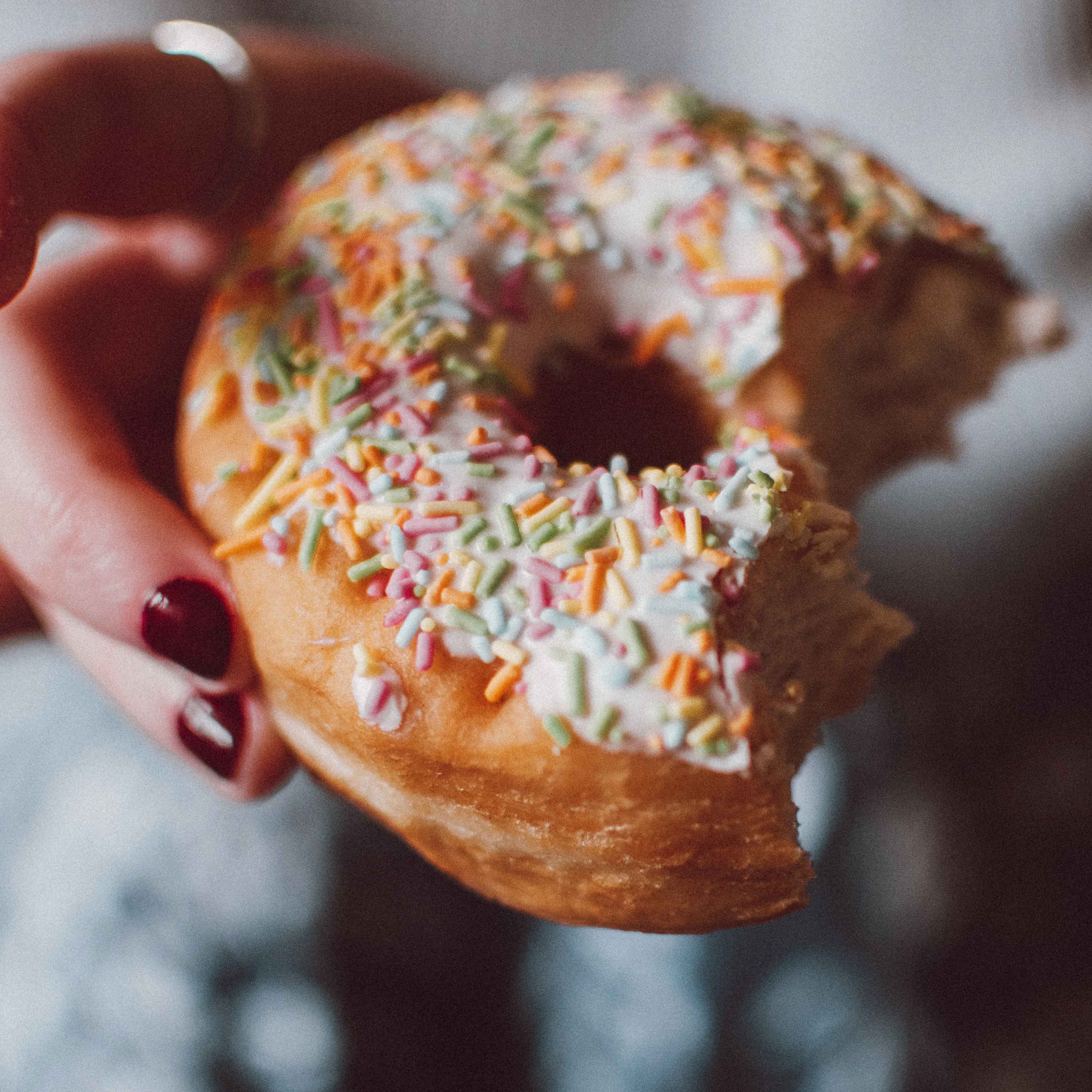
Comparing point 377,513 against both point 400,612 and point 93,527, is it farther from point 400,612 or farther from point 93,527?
point 93,527

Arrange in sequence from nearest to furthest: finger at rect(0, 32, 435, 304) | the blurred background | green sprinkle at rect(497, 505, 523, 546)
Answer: green sprinkle at rect(497, 505, 523, 546)
finger at rect(0, 32, 435, 304)
the blurred background

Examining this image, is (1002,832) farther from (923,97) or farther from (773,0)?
(773,0)

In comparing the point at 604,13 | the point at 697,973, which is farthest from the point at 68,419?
the point at 604,13

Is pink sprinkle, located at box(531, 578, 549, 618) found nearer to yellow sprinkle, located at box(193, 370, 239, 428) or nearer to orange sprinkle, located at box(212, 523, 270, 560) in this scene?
orange sprinkle, located at box(212, 523, 270, 560)

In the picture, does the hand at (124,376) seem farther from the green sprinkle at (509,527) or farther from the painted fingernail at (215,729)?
the green sprinkle at (509,527)

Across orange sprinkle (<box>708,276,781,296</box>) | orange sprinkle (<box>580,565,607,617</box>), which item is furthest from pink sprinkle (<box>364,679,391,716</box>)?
orange sprinkle (<box>708,276,781,296</box>)

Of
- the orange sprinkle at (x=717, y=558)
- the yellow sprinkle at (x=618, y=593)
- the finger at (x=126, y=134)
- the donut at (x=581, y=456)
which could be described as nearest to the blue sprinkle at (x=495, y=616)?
the donut at (x=581, y=456)
